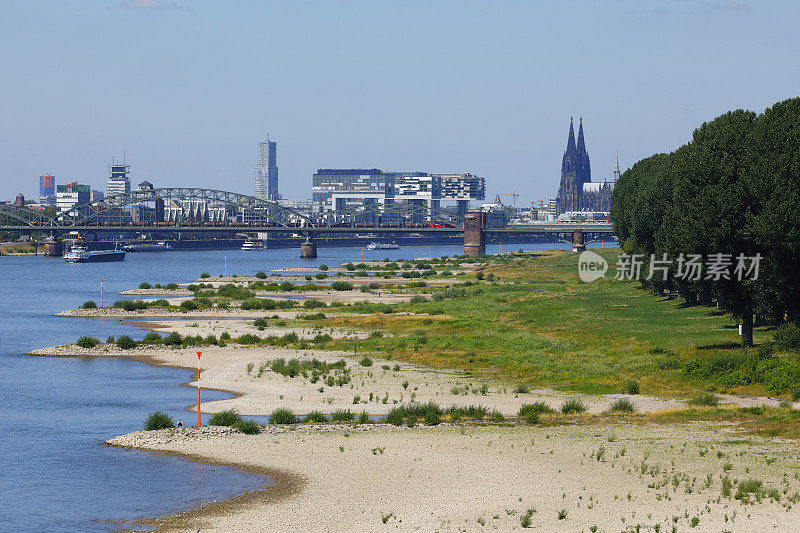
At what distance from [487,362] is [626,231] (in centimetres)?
6453

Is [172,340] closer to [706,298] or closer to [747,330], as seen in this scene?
[706,298]

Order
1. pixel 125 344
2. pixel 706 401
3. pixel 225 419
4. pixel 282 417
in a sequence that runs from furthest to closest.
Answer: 1. pixel 125 344
2. pixel 706 401
3. pixel 282 417
4. pixel 225 419

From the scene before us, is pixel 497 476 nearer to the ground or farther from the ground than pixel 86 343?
farther from the ground

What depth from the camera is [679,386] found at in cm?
5456

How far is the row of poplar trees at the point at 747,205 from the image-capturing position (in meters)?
55.3

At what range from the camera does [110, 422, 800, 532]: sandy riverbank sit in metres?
32.1

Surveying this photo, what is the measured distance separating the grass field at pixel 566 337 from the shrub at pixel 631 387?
0.38 m

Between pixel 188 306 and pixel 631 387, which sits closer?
pixel 631 387

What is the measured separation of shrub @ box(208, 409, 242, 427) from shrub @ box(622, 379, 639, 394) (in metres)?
20.2

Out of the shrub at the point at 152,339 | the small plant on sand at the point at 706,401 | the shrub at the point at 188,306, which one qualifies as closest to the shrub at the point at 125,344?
the shrub at the point at 152,339

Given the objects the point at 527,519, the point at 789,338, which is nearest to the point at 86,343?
the point at 789,338

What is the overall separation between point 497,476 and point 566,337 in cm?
3851

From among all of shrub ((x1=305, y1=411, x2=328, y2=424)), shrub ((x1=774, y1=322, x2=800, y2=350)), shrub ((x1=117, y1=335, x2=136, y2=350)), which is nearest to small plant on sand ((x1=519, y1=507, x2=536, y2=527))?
shrub ((x1=305, y1=411, x2=328, y2=424))

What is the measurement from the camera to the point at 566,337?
7512 cm
